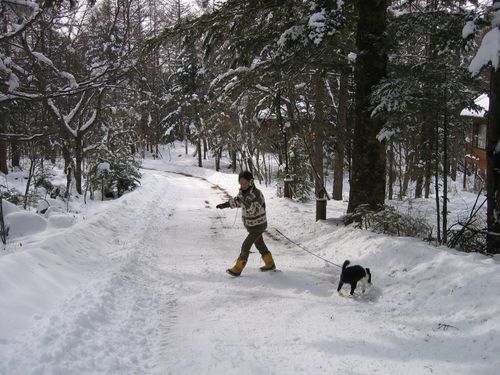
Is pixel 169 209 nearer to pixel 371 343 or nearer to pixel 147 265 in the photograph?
pixel 147 265

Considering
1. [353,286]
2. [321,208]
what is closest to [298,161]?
[321,208]

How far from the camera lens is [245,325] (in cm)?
495

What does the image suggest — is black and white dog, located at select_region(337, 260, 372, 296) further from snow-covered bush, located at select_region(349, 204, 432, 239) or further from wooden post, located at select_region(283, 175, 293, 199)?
wooden post, located at select_region(283, 175, 293, 199)

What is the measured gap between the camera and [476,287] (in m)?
4.65

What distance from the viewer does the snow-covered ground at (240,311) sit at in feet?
13.0

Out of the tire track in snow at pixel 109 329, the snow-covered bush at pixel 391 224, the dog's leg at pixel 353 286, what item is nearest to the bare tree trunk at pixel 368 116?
the snow-covered bush at pixel 391 224

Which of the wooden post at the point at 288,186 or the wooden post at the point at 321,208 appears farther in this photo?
the wooden post at the point at 288,186

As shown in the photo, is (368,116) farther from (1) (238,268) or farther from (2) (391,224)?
(1) (238,268)

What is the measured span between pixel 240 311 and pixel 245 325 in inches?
17.9

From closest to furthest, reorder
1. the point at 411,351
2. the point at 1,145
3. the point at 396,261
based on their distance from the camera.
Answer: the point at 411,351, the point at 396,261, the point at 1,145

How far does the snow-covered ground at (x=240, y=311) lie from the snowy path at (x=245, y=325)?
0.05 feet

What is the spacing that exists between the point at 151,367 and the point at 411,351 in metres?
2.56

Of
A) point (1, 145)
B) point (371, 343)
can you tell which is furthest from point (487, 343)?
point (1, 145)

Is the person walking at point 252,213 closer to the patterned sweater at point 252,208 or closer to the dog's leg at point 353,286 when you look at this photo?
the patterned sweater at point 252,208
